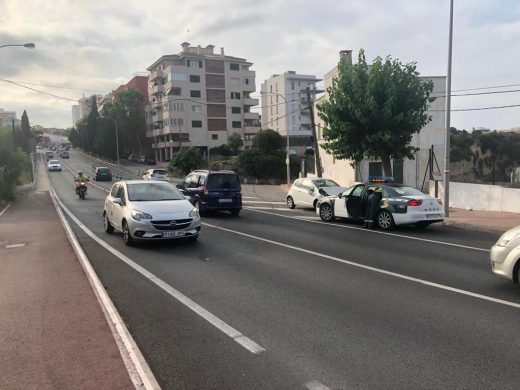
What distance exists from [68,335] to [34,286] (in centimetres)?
278

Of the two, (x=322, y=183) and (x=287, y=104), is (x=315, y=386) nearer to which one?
(x=322, y=183)

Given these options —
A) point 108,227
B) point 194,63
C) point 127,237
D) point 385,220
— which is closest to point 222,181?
point 108,227

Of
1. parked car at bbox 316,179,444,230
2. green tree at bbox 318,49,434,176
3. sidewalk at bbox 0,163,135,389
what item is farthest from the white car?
green tree at bbox 318,49,434,176

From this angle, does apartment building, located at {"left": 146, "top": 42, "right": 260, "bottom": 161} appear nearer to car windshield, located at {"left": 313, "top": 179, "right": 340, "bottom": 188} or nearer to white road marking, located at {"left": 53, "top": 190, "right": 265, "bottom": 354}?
car windshield, located at {"left": 313, "top": 179, "right": 340, "bottom": 188}

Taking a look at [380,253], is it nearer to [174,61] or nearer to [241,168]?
[241,168]

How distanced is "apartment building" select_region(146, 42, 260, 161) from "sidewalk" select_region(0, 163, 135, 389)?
7204 cm

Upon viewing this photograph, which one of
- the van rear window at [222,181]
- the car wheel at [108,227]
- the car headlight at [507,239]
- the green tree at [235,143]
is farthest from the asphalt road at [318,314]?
the green tree at [235,143]

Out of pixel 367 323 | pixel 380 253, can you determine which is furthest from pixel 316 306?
pixel 380 253

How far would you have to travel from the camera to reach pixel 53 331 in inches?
210

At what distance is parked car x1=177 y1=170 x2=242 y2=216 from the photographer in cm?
1780

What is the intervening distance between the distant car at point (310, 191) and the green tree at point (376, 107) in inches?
68.7

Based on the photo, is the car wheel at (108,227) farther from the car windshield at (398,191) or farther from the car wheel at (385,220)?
the car windshield at (398,191)

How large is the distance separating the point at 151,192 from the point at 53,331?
7.03 metres

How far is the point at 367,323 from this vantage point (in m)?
5.55
